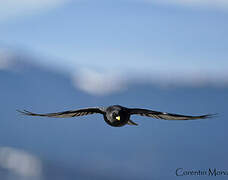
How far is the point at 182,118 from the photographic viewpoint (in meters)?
11.6

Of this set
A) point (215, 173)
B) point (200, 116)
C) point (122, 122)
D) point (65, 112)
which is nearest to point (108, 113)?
point (122, 122)

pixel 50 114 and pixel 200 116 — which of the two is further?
pixel 50 114

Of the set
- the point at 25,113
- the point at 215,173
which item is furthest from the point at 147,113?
the point at 215,173

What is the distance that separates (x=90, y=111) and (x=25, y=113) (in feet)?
6.93

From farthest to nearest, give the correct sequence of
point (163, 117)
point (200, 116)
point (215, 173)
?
point (215, 173)
point (163, 117)
point (200, 116)

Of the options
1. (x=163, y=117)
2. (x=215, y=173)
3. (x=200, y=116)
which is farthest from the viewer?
(x=215, y=173)

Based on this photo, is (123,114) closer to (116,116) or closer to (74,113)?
(116,116)

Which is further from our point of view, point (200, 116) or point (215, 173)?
point (215, 173)

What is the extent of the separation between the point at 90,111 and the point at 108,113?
1.12 metres

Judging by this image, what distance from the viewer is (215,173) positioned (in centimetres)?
1502

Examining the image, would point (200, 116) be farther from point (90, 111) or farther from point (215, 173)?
point (215, 173)

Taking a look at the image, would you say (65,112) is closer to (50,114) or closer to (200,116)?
(50,114)

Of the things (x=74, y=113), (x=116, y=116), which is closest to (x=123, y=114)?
(x=116, y=116)

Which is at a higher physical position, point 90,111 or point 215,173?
point 90,111
